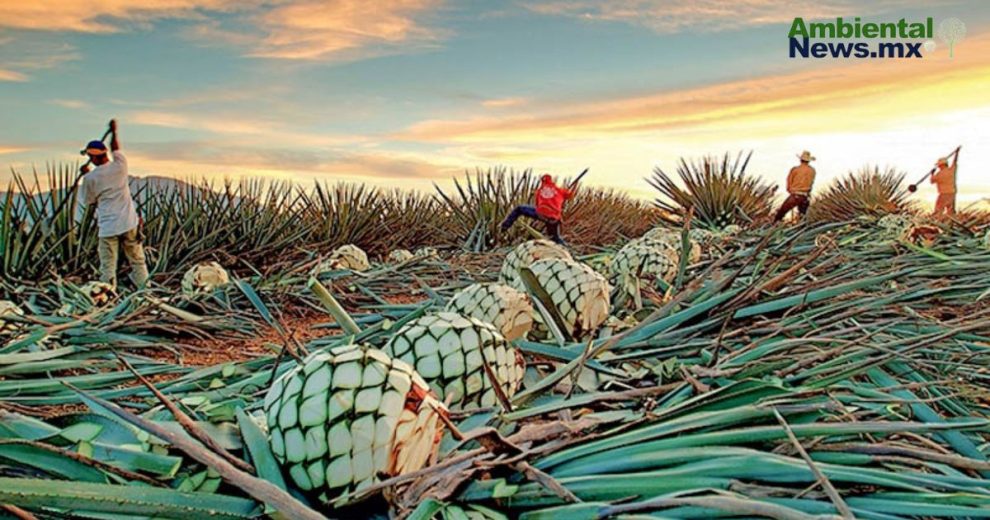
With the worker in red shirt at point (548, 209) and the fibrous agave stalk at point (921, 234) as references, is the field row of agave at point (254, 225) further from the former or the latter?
the fibrous agave stalk at point (921, 234)

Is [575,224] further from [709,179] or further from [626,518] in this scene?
[626,518]

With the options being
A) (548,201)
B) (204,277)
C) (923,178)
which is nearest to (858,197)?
(923,178)

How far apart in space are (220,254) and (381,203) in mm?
3875

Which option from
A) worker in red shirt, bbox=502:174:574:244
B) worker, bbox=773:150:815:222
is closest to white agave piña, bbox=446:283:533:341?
worker in red shirt, bbox=502:174:574:244

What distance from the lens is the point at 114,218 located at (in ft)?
24.3

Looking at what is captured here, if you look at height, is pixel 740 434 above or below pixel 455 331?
below

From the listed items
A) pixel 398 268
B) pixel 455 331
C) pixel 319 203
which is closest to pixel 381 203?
pixel 319 203

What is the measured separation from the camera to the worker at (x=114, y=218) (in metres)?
7.42

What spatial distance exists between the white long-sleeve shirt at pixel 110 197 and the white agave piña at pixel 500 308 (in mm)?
6071

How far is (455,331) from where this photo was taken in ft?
5.81

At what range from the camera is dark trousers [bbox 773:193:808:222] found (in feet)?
47.0

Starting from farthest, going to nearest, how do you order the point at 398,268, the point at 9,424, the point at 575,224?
the point at 575,224
the point at 398,268
the point at 9,424

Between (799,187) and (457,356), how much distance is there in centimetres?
1402

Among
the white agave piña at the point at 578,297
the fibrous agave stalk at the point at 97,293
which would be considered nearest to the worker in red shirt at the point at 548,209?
the fibrous agave stalk at the point at 97,293
